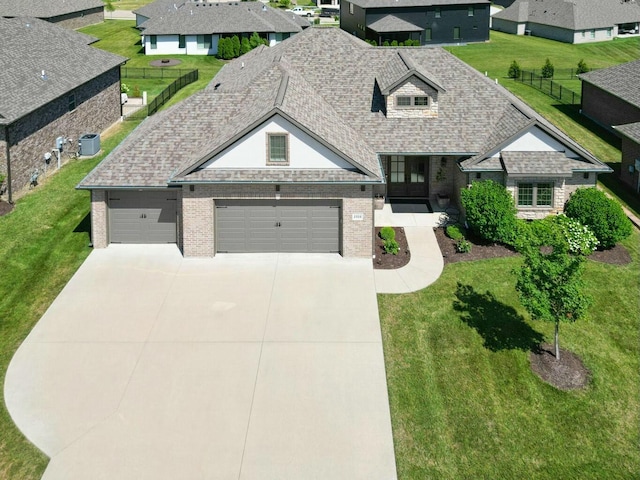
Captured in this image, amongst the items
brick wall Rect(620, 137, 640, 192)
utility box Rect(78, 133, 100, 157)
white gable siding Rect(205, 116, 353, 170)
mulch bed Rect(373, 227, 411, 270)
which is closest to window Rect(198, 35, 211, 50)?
utility box Rect(78, 133, 100, 157)

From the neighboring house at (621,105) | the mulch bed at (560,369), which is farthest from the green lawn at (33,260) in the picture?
the neighboring house at (621,105)

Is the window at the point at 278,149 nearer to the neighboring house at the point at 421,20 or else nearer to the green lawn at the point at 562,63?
the green lawn at the point at 562,63

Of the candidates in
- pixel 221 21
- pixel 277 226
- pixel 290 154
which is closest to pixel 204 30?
pixel 221 21

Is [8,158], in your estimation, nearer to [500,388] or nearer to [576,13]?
[500,388]

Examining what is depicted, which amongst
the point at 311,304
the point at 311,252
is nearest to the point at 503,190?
the point at 311,252

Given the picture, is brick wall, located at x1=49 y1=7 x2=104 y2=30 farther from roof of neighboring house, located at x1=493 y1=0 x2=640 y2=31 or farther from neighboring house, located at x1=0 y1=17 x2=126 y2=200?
roof of neighboring house, located at x1=493 y1=0 x2=640 y2=31

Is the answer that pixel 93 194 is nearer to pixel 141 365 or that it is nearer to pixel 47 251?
pixel 47 251

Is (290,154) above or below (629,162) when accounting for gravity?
above
